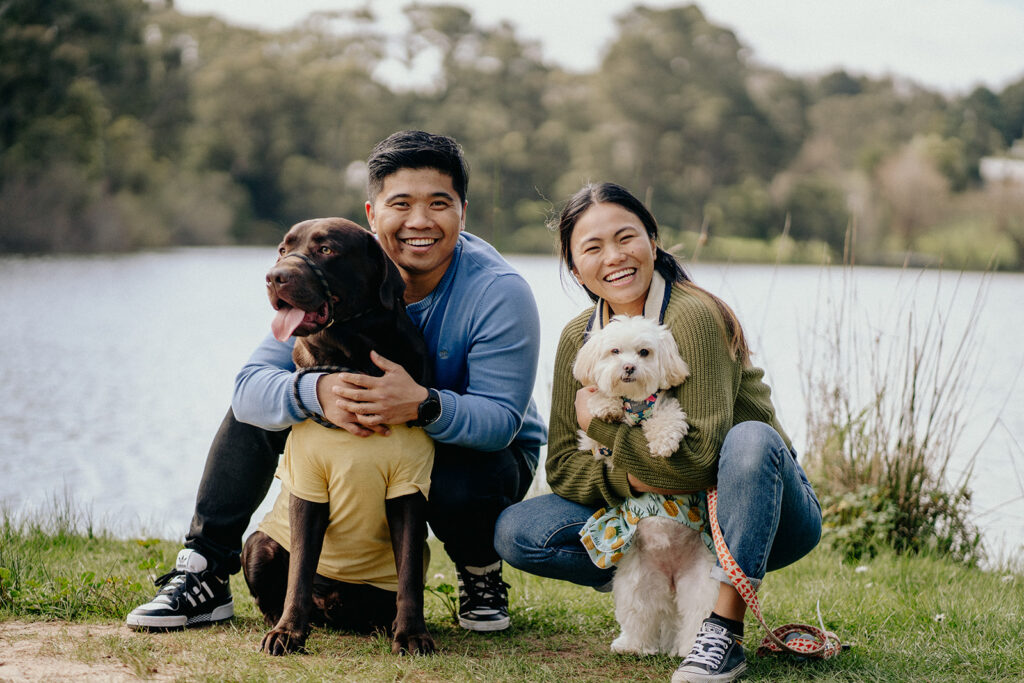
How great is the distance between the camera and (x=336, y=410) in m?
2.53

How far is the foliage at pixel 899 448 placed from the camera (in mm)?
4496

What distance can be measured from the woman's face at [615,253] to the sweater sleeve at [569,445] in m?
0.20

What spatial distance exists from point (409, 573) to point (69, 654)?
977 millimetres

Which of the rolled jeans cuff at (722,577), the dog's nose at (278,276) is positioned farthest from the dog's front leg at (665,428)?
the dog's nose at (278,276)

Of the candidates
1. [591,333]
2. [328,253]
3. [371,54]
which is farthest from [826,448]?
[371,54]

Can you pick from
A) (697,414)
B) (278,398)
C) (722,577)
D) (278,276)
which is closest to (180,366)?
(278,398)

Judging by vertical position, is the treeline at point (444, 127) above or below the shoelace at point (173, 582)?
above

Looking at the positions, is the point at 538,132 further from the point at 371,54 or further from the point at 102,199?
the point at 371,54

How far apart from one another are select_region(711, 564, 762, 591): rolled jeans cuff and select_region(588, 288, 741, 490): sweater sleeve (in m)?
0.23

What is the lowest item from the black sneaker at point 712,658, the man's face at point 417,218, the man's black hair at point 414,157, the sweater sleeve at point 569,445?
the black sneaker at point 712,658

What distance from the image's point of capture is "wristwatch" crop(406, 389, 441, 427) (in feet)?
8.50

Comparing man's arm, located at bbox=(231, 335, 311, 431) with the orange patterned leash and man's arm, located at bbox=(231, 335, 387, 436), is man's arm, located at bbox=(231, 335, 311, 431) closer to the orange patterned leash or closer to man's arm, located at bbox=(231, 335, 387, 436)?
man's arm, located at bbox=(231, 335, 387, 436)

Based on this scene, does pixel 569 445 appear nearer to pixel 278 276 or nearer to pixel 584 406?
pixel 584 406

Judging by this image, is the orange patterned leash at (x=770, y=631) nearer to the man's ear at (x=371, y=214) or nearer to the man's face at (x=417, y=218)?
the man's face at (x=417, y=218)
